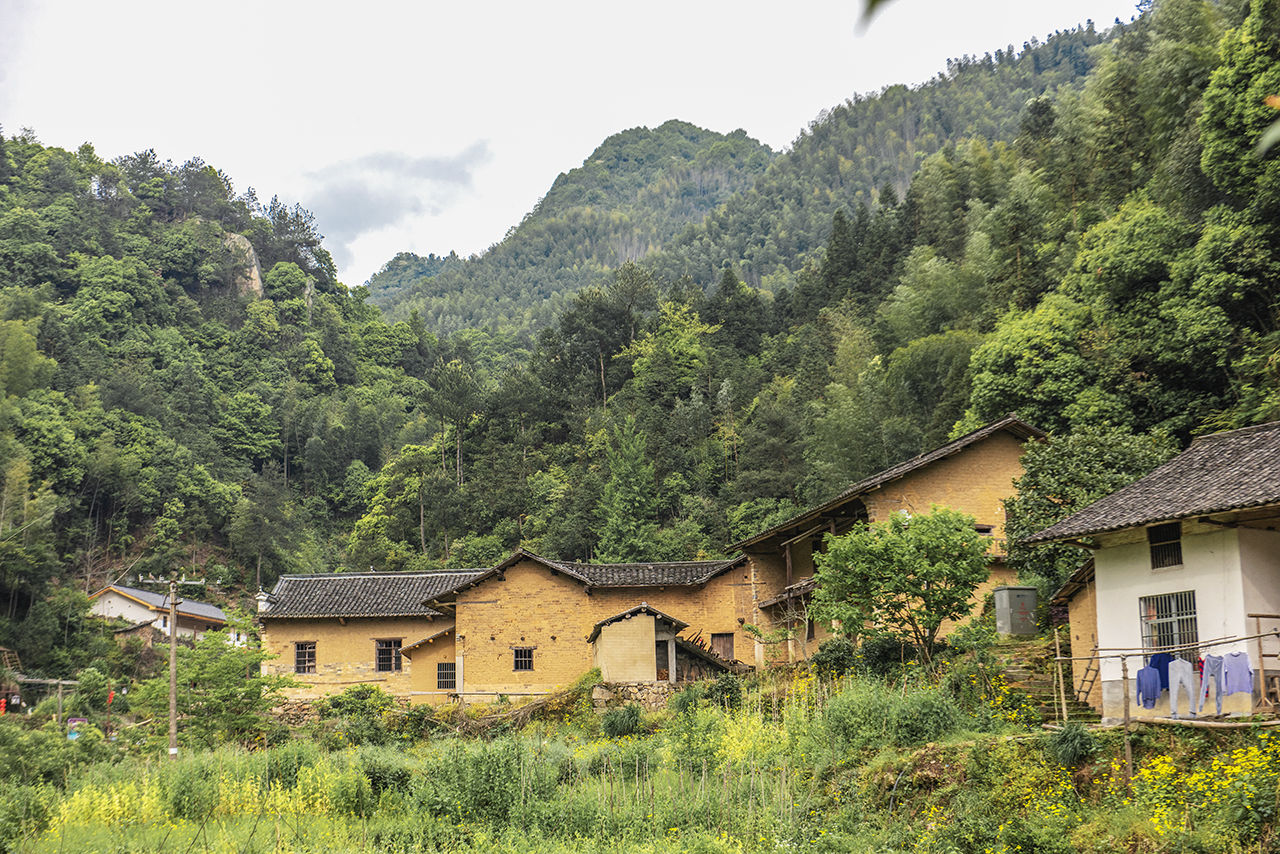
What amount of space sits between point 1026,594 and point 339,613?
946 inches

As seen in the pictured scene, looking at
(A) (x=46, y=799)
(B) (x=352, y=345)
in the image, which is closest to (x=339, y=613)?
(A) (x=46, y=799)

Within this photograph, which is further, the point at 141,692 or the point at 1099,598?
the point at 141,692

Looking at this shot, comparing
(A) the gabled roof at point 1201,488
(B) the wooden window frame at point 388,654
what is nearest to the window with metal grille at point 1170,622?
(A) the gabled roof at point 1201,488

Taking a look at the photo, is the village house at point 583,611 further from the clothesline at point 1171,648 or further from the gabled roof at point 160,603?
the gabled roof at point 160,603

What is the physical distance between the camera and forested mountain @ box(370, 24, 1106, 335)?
357 feet

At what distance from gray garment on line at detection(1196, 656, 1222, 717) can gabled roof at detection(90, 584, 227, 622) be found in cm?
4823

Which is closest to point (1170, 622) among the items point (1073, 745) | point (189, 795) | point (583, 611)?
point (1073, 745)

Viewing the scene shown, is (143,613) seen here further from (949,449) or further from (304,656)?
(949,449)

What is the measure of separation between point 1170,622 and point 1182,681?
1.31 m

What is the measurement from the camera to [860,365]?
1895 inches

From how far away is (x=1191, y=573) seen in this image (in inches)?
614

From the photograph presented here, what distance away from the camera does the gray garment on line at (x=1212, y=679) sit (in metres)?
14.4

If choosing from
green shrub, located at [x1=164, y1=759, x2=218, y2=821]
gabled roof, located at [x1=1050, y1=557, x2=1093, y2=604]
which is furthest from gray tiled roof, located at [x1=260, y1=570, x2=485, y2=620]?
gabled roof, located at [x1=1050, y1=557, x2=1093, y2=604]

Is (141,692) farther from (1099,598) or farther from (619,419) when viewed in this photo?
(619,419)
